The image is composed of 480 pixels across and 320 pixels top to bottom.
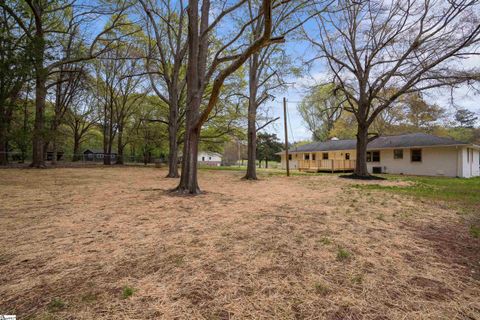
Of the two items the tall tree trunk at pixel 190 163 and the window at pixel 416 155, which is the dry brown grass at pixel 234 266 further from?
the window at pixel 416 155

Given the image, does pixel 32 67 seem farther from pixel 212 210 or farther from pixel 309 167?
pixel 309 167

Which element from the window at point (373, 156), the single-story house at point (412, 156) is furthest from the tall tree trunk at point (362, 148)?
the window at point (373, 156)

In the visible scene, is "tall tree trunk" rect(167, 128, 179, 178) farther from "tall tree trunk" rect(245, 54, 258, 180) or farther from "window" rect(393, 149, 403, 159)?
"window" rect(393, 149, 403, 159)

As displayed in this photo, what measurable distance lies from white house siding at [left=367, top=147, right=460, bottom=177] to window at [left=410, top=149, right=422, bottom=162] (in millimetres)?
199

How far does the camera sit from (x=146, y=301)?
171cm

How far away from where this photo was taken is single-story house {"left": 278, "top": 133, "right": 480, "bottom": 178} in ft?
53.9

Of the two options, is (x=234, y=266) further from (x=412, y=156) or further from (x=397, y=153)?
(x=397, y=153)

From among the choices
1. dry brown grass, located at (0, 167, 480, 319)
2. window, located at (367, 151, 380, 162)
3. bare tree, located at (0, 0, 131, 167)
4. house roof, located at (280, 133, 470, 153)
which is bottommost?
dry brown grass, located at (0, 167, 480, 319)

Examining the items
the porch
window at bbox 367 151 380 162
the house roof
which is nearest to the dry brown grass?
the house roof

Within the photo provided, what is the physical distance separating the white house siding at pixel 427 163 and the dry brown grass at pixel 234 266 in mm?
16759

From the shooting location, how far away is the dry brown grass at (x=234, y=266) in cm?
166

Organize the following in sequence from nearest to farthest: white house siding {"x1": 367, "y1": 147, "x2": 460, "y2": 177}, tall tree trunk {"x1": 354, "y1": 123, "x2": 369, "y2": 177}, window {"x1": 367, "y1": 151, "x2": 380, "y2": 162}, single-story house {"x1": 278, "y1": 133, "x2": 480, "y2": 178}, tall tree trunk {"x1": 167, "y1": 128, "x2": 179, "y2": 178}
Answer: tall tree trunk {"x1": 167, "y1": 128, "x2": 179, "y2": 178} < tall tree trunk {"x1": 354, "y1": 123, "x2": 369, "y2": 177} < single-story house {"x1": 278, "y1": 133, "x2": 480, "y2": 178} < white house siding {"x1": 367, "y1": 147, "x2": 460, "y2": 177} < window {"x1": 367, "y1": 151, "x2": 380, "y2": 162}

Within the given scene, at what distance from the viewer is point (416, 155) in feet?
60.2

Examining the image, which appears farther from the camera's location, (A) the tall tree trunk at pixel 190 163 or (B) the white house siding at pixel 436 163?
(B) the white house siding at pixel 436 163
